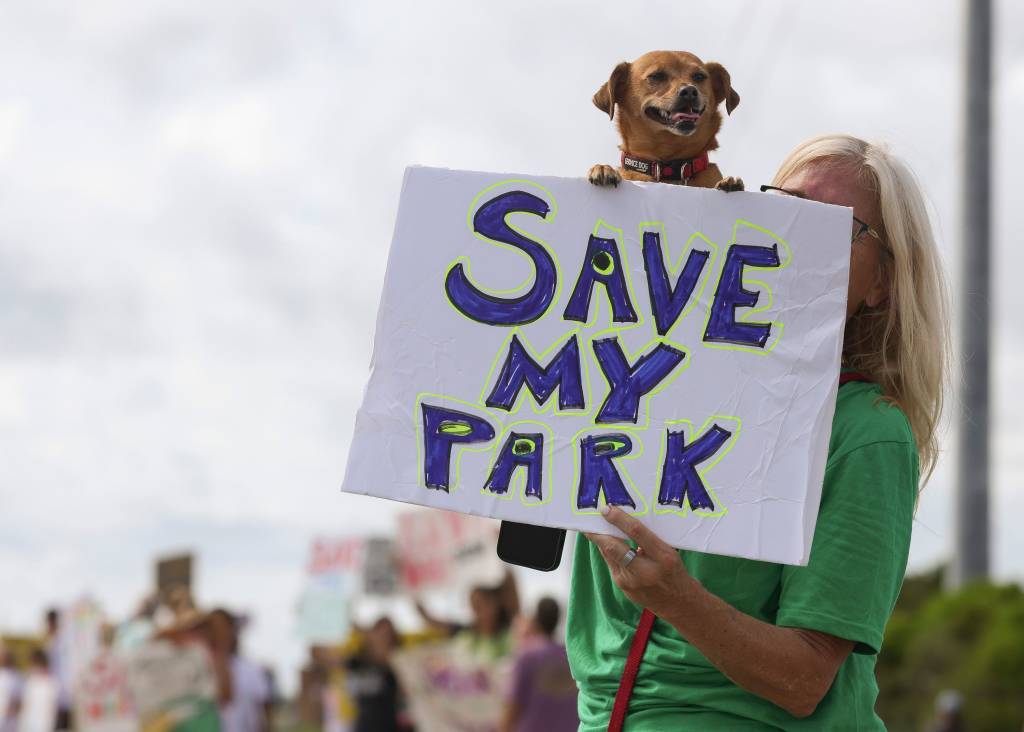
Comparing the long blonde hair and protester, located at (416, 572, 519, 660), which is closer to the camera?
the long blonde hair

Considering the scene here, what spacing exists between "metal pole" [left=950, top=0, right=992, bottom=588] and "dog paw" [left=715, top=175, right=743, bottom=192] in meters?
10.5

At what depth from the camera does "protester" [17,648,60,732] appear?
15039 millimetres

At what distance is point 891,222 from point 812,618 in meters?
0.71

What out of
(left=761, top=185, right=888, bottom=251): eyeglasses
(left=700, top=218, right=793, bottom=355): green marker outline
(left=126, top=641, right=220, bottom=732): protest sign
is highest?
(left=761, top=185, right=888, bottom=251): eyeglasses

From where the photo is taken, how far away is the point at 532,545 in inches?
100

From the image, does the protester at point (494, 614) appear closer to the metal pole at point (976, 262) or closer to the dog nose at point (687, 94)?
the metal pole at point (976, 262)

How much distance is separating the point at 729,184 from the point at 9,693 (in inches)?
577

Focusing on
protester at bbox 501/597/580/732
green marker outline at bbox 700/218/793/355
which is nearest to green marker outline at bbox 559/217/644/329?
green marker outline at bbox 700/218/793/355

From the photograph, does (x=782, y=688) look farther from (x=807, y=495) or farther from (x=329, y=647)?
(x=329, y=647)

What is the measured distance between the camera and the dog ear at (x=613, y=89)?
330 centimetres

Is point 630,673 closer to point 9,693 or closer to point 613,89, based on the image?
point 613,89

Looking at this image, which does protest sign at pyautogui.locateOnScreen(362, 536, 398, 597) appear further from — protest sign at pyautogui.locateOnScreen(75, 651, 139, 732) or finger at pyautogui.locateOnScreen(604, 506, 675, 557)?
finger at pyautogui.locateOnScreen(604, 506, 675, 557)

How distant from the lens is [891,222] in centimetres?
258

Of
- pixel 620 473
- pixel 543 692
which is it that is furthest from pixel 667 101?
pixel 543 692
